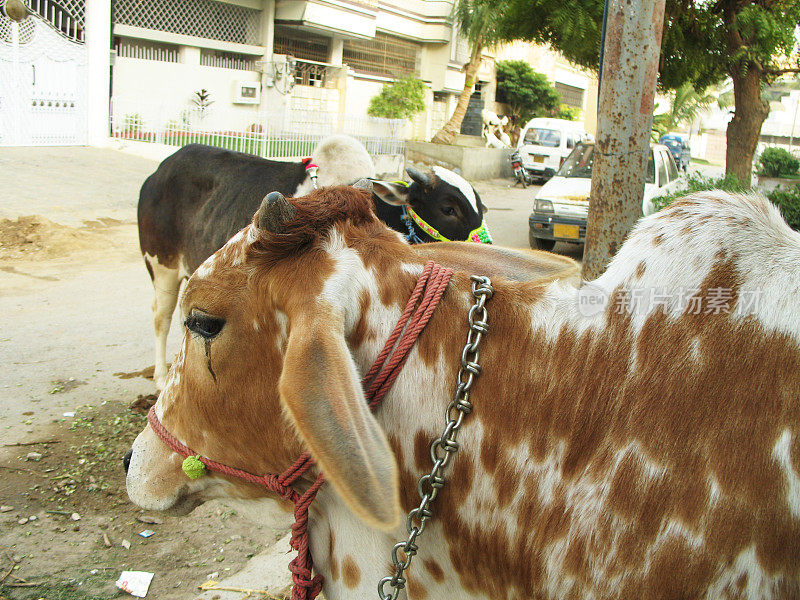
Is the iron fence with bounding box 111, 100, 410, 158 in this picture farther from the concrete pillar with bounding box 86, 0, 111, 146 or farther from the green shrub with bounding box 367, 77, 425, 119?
the green shrub with bounding box 367, 77, 425, 119

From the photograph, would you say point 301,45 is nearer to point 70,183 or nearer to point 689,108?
point 70,183

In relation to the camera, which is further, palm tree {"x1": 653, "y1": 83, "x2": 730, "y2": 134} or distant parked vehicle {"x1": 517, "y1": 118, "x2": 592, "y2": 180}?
palm tree {"x1": 653, "y1": 83, "x2": 730, "y2": 134}

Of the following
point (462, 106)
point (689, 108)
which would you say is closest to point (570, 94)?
point (689, 108)

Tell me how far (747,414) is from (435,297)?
2.20 ft

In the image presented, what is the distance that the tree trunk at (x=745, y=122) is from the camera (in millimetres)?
9617

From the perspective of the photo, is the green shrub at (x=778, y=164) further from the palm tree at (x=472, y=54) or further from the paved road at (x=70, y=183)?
the paved road at (x=70, y=183)

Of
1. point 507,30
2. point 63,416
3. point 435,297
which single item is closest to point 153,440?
point 435,297

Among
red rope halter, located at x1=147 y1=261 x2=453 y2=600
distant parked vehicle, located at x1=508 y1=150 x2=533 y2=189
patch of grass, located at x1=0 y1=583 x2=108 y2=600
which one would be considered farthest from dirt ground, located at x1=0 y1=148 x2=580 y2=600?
distant parked vehicle, located at x1=508 y1=150 x2=533 y2=189

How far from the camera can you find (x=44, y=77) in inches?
543

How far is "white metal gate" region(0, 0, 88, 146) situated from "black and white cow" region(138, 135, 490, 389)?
981cm

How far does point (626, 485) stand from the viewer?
143 centimetres

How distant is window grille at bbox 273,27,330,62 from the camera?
21.8 metres

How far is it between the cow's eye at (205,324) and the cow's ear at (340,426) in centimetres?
37

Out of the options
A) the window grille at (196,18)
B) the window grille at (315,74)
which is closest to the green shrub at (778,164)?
the window grille at (315,74)
